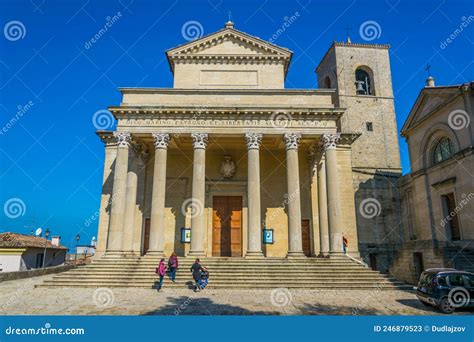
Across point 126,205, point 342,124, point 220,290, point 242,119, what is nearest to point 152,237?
point 126,205

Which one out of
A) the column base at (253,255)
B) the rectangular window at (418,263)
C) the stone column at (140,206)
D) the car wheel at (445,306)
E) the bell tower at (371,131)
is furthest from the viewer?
the bell tower at (371,131)

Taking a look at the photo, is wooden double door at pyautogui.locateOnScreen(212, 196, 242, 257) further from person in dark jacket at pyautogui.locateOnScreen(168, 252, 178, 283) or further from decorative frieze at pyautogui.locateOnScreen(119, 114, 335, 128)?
person in dark jacket at pyautogui.locateOnScreen(168, 252, 178, 283)

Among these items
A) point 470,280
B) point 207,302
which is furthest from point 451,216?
point 207,302

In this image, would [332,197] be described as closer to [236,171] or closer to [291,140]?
[291,140]

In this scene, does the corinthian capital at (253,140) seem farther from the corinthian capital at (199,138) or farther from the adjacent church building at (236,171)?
the corinthian capital at (199,138)

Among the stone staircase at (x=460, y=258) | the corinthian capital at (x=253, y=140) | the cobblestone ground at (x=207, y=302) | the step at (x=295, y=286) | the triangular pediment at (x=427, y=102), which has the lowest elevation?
the cobblestone ground at (x=207, y=302)

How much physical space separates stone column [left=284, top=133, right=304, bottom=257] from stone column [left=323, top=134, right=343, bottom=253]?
174cm

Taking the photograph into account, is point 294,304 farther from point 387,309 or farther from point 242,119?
point 242,119

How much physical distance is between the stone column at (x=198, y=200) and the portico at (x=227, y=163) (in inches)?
2.3

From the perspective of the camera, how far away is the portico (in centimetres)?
1822

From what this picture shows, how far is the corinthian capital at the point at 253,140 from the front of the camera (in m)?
18.8

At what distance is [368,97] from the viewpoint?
33.5m

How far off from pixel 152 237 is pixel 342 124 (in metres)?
23.1

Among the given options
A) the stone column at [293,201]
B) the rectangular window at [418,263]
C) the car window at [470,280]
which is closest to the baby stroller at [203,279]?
the stone column at [293,201]
